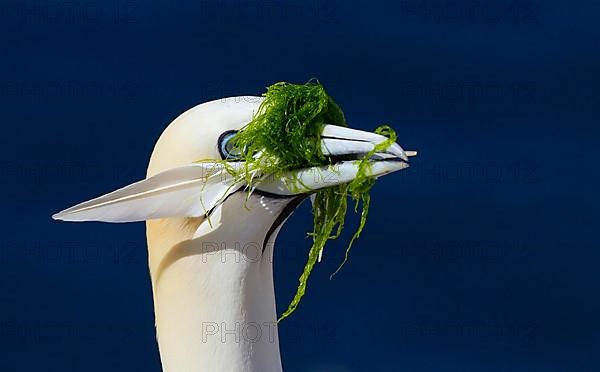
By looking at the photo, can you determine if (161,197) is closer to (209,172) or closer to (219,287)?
(209,172)

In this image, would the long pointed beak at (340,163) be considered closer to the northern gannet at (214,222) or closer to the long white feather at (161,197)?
the northern gannet at (214,222)

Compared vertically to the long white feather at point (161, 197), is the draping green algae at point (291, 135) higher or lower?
higher

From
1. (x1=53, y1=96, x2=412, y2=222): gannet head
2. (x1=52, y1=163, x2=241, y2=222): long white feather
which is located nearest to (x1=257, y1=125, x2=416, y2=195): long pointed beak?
(x1=53, y1=96, x2=412, y2=222): gannet head

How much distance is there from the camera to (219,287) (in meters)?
3.07

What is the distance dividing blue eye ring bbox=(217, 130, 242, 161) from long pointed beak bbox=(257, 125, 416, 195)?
0.08 meters

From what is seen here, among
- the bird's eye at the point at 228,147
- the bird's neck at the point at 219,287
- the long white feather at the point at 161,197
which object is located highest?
the bird's eye at the point at 228,147

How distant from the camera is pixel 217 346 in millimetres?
3100

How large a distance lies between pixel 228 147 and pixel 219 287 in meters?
0.29

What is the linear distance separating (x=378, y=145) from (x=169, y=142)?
1.41 ft

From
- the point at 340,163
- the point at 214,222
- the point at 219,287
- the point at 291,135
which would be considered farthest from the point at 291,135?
the point at 219,287

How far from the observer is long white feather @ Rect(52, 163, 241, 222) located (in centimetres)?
299

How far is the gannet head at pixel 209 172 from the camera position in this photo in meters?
2.99

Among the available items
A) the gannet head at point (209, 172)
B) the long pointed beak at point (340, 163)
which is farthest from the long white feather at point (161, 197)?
the long pointed beak at point (340, 163)

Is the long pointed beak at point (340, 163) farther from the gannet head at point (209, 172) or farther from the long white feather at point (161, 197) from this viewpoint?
the long white feather at point (161, 197)
